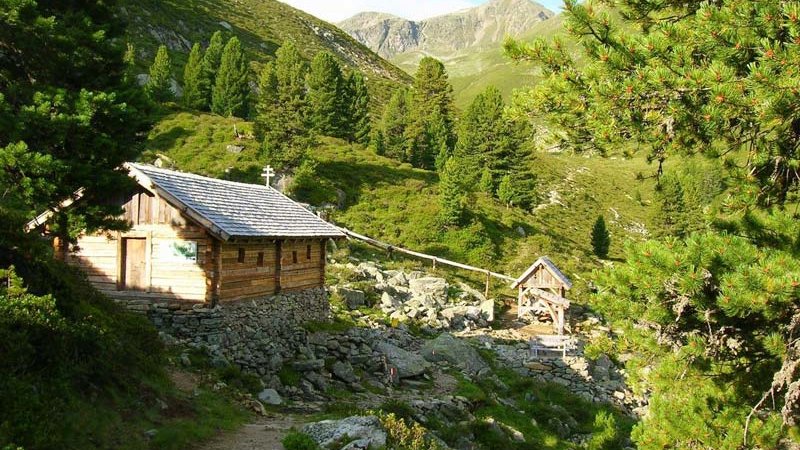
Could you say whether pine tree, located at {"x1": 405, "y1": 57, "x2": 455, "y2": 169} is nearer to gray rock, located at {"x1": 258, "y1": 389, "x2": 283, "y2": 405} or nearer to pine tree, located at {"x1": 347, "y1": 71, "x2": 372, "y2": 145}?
pine tree, located at {"x1": 347, "y1": 71, "x2": 372, "y2": 145}

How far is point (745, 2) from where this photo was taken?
6.68 m

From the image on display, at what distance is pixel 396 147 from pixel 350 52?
72254 millimetres

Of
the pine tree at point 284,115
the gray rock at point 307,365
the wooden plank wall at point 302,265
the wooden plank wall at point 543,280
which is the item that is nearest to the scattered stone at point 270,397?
the gray rock at point 307,365

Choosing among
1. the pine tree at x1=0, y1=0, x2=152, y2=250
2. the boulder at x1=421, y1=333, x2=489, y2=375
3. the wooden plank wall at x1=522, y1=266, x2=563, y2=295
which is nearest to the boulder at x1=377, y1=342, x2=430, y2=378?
the boulder at x1=421, y1=333, x2=489, y2=375

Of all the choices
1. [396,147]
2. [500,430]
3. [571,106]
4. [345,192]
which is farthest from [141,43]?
[571,106]

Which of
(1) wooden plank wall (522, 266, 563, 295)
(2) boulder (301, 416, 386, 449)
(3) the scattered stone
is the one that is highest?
(1) wooden plank wall (522, 266, 563, 295)

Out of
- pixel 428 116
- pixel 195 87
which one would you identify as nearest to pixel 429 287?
pixel 428 116

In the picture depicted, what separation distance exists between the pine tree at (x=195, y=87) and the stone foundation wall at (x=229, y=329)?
4387cm

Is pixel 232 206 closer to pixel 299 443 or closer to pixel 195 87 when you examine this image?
pixel 299 443

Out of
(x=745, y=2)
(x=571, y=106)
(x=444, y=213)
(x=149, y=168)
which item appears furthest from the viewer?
(x=444, y=213)

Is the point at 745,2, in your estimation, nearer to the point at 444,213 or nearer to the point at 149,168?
the point at 149,168

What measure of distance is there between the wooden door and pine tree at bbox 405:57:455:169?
4560 centimetres

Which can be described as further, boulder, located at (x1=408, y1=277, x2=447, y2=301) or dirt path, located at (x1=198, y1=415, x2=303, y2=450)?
boulder, located at (x1=408, y1=277, x2=447, y2=301)

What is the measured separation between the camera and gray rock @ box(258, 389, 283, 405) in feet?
52.4
